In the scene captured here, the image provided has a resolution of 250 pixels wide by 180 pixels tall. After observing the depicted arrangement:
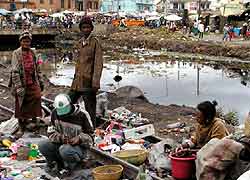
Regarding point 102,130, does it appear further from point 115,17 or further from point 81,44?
point 115,17

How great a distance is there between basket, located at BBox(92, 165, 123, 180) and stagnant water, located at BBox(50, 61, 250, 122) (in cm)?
728

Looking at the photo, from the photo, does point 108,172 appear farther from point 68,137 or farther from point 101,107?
point 101,107

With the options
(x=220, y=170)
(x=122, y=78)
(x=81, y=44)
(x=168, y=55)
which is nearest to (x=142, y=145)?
(x=81, y=44)

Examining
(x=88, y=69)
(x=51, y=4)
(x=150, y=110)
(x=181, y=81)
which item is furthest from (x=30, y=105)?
(x=51, y=4)

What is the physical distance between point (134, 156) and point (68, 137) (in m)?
0.99

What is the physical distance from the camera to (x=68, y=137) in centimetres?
632

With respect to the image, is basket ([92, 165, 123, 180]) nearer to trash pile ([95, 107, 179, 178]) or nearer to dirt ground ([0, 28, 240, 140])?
trash pile ([95, 107, 179, 178])

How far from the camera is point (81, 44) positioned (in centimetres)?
802

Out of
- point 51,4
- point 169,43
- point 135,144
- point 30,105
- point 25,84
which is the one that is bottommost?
point 169,43

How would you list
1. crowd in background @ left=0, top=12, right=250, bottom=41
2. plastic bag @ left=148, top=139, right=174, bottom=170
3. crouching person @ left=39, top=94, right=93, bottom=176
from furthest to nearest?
crowd in background @ left=0, top=12, right=250, bottom=41 → plastic bag @ left=148, top=139, right=174, bottom=170 → crouching person @ left=39, top=94, right=93, bottom=176

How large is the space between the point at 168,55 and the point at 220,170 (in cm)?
2802

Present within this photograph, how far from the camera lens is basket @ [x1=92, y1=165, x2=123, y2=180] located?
5902 mm

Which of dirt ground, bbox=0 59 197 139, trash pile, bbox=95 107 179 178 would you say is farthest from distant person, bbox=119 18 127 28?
trash pile, bbox=95 107 179 178

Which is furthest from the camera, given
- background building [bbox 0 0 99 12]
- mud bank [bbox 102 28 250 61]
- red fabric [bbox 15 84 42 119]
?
background building [bbox 0 0 99 12]
